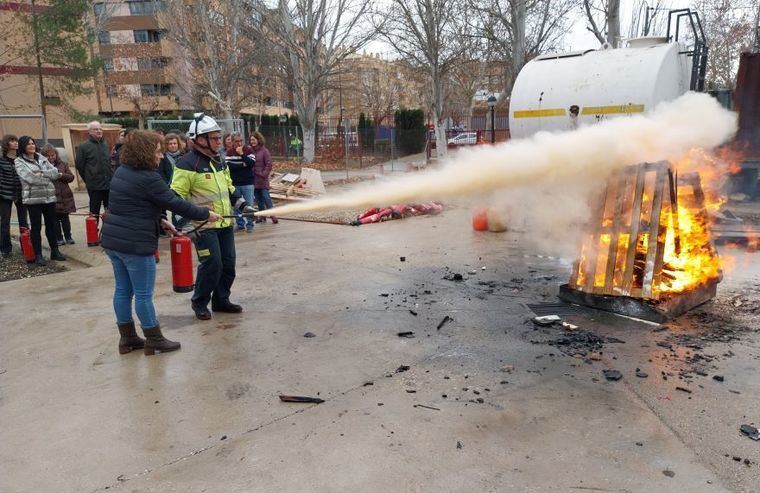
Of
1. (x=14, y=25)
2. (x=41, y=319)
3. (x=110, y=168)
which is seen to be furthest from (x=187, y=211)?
(x=14, y=25)

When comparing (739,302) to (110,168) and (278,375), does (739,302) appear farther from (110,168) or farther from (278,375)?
(110,168)

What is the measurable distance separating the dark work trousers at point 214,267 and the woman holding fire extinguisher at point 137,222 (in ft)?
1.99

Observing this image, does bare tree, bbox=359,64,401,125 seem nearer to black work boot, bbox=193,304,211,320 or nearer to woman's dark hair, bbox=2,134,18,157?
woman's dark hair, bbox=2,134,18,157

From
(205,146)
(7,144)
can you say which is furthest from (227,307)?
(7,144)

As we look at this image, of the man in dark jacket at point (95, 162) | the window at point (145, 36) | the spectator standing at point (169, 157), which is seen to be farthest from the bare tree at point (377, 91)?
the man in dark jacket at point (95, 162)

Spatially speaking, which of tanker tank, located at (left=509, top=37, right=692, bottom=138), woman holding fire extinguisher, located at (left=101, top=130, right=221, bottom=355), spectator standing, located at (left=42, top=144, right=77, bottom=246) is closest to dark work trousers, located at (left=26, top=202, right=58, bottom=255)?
spectator standing, located at (left=42, top=144, right=77, bottom=246)

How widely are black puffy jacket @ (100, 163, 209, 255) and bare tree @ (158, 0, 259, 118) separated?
76.5 feet

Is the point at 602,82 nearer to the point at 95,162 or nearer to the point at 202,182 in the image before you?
the point at 202,182

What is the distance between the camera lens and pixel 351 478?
276cm

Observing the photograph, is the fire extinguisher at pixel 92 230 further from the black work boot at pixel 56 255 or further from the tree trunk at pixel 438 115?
the tree trunk at pixel 438 115

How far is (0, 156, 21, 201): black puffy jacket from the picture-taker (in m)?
7.17

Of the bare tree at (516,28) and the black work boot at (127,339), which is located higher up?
the bare tree at (516,28)

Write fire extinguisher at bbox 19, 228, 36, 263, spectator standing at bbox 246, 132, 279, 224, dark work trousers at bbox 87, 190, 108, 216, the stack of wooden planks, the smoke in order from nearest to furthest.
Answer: the smoke, fire extinguisher at bbox 19, 228, 36, 263, dark work trousers at bbox 87, 190, 108, 216, spectator standing at bbox 246, 132, 279, 224, the stack of wooden planks

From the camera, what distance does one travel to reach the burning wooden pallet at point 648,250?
16.1 ft
